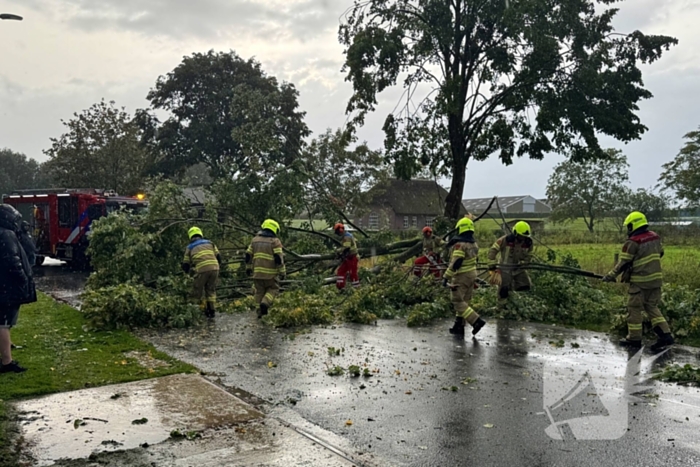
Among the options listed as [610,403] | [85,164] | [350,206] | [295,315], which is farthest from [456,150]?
[85,164]

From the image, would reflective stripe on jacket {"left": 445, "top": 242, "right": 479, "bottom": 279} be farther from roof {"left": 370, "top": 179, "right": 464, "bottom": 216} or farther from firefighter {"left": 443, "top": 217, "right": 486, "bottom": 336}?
roof {"left": 370, "top": 179, "right": 464, "bottom": 216}

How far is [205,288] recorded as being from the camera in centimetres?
1132

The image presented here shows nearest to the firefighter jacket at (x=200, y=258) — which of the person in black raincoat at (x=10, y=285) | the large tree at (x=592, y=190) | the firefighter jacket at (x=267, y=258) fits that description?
the firefighter jacket at (x=267, y=258)

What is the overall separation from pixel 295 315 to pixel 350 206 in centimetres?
2996

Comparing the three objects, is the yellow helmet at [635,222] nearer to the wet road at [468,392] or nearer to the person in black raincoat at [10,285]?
the wet road at [468,392]

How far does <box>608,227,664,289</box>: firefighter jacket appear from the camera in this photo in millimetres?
8438

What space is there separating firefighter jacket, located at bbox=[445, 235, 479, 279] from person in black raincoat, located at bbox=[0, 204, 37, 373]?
5.71 meters

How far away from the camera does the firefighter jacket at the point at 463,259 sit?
9453mm

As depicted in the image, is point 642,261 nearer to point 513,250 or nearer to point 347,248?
point 513,250

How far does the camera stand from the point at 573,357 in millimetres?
8086

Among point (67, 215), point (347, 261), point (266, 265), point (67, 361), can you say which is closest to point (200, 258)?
point (266, 265)

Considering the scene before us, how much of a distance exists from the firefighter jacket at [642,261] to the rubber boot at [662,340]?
611 mm

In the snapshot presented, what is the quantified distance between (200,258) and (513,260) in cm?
555

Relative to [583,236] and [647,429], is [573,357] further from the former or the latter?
[583,236]
